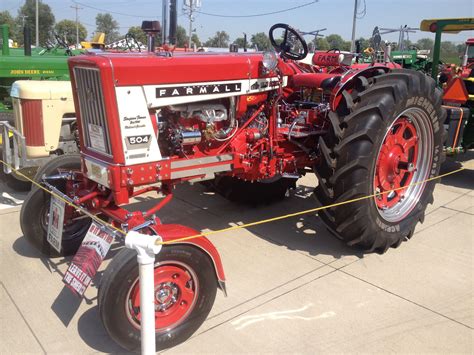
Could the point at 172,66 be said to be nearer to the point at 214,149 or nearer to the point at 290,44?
the point at 214,149

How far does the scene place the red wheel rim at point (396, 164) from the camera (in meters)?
4.16

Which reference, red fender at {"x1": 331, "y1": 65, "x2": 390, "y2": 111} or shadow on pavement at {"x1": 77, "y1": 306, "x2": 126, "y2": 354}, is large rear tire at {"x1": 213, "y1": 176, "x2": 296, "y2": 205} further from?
shadow on pavement at {"x1": 77, "y1": 306, "x2": 126, "y2": 354}

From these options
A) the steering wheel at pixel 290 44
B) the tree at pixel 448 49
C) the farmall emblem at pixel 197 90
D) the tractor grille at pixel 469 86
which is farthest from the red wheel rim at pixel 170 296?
the tree at pixel 448 49

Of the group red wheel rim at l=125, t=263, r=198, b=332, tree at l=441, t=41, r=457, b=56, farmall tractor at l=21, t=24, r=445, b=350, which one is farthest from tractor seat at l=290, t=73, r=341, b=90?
tree at l=441, t=41, r=457, b=56

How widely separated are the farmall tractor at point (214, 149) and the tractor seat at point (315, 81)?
12 millimetres

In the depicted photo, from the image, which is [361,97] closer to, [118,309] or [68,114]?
[118,309]

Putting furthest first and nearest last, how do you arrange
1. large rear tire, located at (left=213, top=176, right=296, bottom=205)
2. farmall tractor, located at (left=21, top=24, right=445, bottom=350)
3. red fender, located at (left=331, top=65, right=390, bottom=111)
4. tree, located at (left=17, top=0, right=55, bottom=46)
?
tree, located at (left=17, top=0, right=55, bottom=46), large rear tire, located at (left=213, top=176, right=296, bottom=205), red fender, located at (left=331, top=65, right=390, bottom=111), farmall tractor, located at (left=21, top=24, right=445, bottom=350)

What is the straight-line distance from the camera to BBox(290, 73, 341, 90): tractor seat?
→ 412 centimetres

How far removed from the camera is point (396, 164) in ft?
13.8

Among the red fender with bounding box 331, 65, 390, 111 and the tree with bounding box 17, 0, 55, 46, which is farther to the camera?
the tree with bounding box 17, 0, 55, 46

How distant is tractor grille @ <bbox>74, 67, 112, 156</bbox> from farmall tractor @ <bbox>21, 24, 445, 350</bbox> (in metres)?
0.01

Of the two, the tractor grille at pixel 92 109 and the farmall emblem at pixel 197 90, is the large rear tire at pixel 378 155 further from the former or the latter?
the tractor grille at pixel 92 109

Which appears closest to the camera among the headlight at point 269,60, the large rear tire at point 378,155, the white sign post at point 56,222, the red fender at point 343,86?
the white sign post at point 56,222

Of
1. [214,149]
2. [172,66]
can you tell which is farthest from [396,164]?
[172,66]
